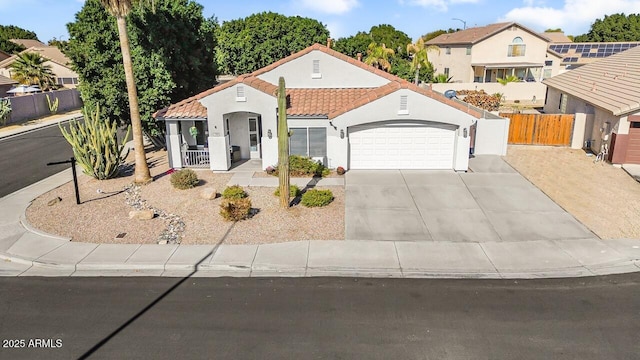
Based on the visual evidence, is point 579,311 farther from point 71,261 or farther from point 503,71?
point 503,71

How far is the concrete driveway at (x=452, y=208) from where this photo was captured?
560 inches

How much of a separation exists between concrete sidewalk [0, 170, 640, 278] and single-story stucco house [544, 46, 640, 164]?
9.45 meters

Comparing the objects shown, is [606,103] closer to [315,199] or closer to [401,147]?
[401,147]

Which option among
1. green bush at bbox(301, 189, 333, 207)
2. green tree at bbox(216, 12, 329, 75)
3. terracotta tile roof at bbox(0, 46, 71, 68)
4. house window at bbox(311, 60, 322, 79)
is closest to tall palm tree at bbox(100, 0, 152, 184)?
green bush at bbox(301, 189, 333, 207)

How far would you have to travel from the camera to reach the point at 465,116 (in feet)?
66.3

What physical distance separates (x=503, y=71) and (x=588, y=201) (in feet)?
125

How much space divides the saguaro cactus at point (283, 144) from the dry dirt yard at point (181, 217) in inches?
32.0

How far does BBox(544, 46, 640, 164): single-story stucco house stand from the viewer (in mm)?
20688

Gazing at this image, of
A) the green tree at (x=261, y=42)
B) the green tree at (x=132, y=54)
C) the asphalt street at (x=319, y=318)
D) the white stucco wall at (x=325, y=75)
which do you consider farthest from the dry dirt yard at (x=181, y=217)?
the green tree at (x=261, y=42)

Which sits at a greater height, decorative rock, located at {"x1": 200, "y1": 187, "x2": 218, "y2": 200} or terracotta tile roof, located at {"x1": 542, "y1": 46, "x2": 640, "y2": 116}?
terracotta tile roof, located at {"x1": 542, "y1": 46, "x2": 640, "y2": 116}

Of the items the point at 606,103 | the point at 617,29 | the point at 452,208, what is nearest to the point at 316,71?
the point at 452,208

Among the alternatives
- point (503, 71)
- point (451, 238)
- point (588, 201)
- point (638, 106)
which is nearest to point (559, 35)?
point (503, 71)

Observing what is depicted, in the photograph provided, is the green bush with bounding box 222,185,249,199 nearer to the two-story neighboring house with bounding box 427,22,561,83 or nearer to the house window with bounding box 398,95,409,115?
the house window with bounding box 398,95,409,115

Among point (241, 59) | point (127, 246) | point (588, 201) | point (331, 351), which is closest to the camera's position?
point (331, 351)
